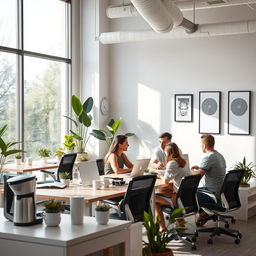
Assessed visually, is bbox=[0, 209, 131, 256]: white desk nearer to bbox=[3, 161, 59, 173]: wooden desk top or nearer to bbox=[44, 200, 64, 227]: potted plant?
bbox=[44, 200, 64, 227]: potted plant

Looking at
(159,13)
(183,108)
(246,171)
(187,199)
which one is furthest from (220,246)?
(183,108)

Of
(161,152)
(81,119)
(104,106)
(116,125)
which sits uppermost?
(104,106)

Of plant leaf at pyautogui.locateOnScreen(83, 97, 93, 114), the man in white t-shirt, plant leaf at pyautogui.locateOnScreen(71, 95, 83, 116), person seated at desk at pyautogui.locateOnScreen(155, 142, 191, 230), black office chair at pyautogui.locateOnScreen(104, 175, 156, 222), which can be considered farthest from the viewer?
Answer: plant leaf at pyautogui.locateOnScreen(83, 97, 93, 114)

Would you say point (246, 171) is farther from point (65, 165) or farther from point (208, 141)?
point (65, 165)

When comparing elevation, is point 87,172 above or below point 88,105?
below

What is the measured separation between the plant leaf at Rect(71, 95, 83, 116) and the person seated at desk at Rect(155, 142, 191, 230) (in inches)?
159

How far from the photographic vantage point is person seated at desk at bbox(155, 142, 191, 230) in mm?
6898

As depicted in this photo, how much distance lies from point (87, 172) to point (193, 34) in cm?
413

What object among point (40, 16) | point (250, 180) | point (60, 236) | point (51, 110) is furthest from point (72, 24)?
point (60, 236)

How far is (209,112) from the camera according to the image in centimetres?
1034

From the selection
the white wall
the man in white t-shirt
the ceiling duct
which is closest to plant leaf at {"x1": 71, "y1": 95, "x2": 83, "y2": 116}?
the white wall

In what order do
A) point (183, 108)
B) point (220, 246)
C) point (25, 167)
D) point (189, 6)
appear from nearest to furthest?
point (220, 246) < point (25, 167) < point (189, 6) < point (183, 108)

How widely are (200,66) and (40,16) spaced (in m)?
3.22

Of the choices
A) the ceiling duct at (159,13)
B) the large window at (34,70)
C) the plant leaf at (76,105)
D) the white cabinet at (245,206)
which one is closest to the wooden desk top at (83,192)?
the ceiling duct at (159,13)
